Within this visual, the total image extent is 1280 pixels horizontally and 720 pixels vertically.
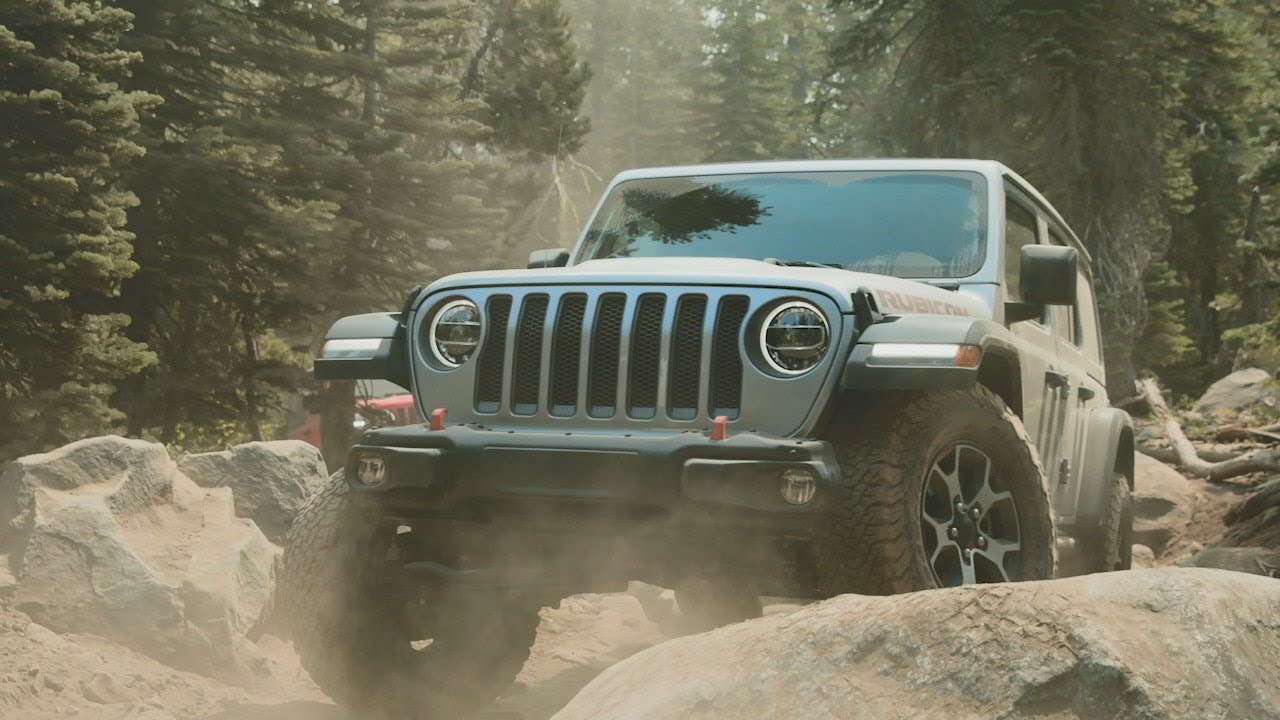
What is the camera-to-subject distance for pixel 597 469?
14.8 ft

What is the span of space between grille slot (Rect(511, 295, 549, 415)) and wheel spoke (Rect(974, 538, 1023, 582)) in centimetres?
163

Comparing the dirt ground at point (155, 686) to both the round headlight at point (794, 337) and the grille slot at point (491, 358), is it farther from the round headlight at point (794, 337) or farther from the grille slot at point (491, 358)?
the round headlight at point (794, 337)

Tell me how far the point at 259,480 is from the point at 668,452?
531 cm

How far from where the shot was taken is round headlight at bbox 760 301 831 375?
4.58 meters

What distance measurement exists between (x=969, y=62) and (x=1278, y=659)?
2020 cm

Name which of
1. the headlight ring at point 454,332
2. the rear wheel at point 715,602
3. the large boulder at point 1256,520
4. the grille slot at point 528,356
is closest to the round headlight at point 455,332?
the headlight ring at point 454,332

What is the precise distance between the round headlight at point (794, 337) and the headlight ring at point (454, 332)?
1.06 metres

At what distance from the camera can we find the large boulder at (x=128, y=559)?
7.10m

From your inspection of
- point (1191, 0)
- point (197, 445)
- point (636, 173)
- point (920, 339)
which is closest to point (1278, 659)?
point (920, 339)

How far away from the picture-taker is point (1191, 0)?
2208 centimetres

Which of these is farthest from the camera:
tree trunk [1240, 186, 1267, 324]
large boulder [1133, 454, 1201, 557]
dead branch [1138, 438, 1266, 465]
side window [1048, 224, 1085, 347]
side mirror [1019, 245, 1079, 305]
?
tree trunk [1240, 186, 1267, 324]

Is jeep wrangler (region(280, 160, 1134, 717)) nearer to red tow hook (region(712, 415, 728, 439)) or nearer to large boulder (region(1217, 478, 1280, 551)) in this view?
red tow hook (region(712, 415, 728, 439))

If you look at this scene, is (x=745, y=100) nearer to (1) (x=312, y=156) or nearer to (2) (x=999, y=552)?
(1) (x=312, y=156)

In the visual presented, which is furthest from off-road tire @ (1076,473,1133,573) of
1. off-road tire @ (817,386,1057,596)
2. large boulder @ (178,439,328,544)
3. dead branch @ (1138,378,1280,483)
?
dead branch @ (1138,378,1280,483)
